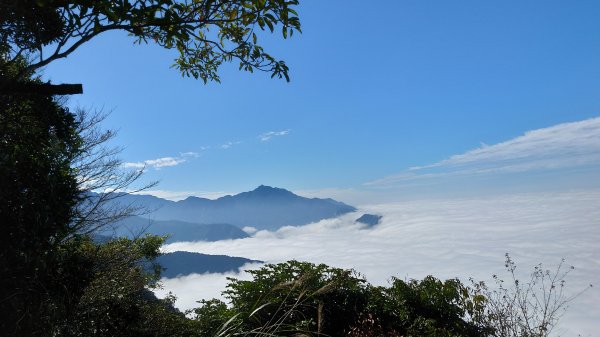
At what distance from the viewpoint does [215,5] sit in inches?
161

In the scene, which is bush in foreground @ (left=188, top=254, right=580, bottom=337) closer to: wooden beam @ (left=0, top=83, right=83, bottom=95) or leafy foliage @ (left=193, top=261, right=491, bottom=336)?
leafy foliage @ (left=193, top=261, right=491, bottom=336)

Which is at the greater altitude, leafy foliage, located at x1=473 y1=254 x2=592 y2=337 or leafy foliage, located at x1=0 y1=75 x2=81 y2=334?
leafy foliage, located at x1=0 y1=75 x2=81 y2=334

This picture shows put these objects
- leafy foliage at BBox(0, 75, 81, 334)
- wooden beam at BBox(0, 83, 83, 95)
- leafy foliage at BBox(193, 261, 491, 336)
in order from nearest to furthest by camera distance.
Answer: leafy foliage at BBox(0, 75, 81, 334) < wooden beam at BBox(0, 83, 83, 95) < leafy foliage at BBox(193, 261, 491, 336)

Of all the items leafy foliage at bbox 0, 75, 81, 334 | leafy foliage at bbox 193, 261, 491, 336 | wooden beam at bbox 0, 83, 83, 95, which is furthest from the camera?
leafy foliage at bbox 193, 261, 491, 336

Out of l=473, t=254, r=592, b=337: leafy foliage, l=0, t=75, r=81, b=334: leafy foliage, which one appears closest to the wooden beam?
l=0, t=75, r=81, b=334: leafy foliage

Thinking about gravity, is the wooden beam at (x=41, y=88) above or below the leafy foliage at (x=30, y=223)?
above

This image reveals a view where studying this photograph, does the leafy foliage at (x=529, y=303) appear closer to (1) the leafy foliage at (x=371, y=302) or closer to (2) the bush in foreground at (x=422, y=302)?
(2) the bush in foreground at (x=422, y=302)

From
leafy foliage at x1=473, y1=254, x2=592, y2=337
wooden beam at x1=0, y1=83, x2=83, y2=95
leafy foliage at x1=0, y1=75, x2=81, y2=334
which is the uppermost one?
wooden beam at x1=0, y1=83, x2=83, y2=95

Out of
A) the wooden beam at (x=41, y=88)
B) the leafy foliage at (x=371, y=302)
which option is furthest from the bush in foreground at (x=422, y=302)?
the wooden beam at (x=41, y=88)

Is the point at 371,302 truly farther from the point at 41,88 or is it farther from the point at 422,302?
the point at 41,88

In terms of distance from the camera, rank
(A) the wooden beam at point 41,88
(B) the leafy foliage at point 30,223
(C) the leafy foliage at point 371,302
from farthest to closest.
→ (C) the leafy foliage at point 371,302, (A) the wooden beam at point 41,88, (B) the leafy foliage at point 30,223

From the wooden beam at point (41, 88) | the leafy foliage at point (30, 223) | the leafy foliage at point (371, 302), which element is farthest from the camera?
the leafy foliage at point (371, 302)

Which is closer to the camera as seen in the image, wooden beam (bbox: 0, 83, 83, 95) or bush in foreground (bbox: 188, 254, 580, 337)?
wooden beam (bbox: 0, 83, 83, 95)

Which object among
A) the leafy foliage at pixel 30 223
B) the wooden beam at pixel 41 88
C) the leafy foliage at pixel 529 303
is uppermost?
the wooden beam at pixel 41 88
